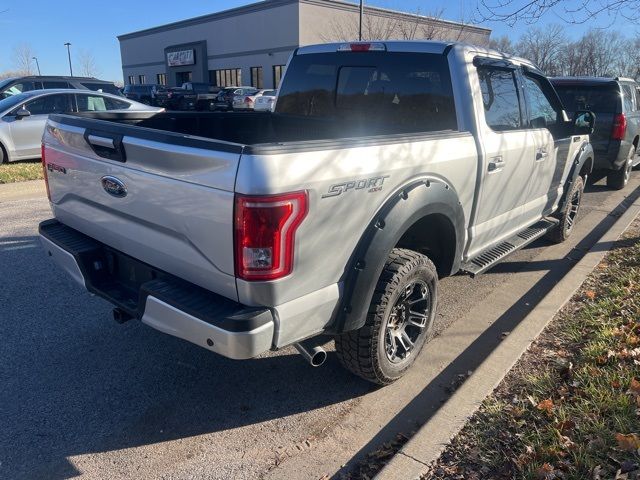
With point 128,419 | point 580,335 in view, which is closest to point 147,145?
point 128,419

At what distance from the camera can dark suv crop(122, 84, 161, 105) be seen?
1241 inches

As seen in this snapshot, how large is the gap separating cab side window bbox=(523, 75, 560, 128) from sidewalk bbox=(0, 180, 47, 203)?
24.8ft

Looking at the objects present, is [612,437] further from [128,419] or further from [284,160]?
[128,419]

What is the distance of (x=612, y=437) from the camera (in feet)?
8.38

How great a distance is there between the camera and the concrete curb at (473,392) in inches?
100.0

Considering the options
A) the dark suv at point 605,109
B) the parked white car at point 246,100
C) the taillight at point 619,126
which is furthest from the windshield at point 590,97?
the parked white car at point 246,100

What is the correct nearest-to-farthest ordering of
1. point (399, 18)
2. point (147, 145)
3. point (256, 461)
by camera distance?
point (147, 145) < point (256, 461) < point (399, 18)

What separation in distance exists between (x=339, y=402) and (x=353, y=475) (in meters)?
0.65

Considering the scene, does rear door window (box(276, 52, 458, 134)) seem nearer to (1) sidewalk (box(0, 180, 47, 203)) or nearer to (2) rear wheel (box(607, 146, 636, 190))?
(1) sidewalk (box(0, 180, 47, 203))

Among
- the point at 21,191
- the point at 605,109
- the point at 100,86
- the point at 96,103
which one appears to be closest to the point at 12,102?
the point at 96,103

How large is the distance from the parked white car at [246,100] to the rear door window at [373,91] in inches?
920

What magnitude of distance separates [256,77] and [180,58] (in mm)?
11725

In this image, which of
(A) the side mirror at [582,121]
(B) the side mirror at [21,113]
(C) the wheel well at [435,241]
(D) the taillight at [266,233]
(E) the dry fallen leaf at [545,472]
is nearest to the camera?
(D) the taillight at [266,233]

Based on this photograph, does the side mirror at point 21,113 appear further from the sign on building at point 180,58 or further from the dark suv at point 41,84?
the sign on building at point 180,58
